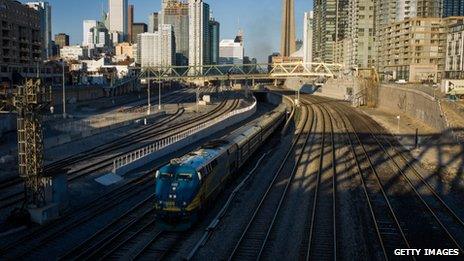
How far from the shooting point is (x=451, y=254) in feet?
67.0

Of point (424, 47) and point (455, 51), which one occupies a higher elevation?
point (424, 47)

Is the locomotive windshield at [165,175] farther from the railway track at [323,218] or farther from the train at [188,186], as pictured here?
the railway track at [323,218]

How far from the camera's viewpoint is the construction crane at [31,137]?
2511 centimetres

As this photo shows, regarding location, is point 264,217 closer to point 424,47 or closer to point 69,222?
point 69,222

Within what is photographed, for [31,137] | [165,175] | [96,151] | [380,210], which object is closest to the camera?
[165,175]

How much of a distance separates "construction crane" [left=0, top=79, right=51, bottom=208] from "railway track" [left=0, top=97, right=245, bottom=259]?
1.80m

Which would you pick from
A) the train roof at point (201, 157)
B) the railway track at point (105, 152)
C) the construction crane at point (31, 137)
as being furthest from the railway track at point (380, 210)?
the railway track at point (105, 152)

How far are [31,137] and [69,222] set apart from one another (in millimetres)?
4722

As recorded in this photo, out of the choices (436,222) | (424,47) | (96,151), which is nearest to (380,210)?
(436,222)

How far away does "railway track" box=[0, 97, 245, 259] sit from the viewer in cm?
2091

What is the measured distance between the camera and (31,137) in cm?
2566

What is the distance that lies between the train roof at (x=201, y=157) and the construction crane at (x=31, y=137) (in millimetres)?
6721

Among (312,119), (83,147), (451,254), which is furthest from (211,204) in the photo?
(312,119)

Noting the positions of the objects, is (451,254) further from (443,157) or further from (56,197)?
(443,157)
